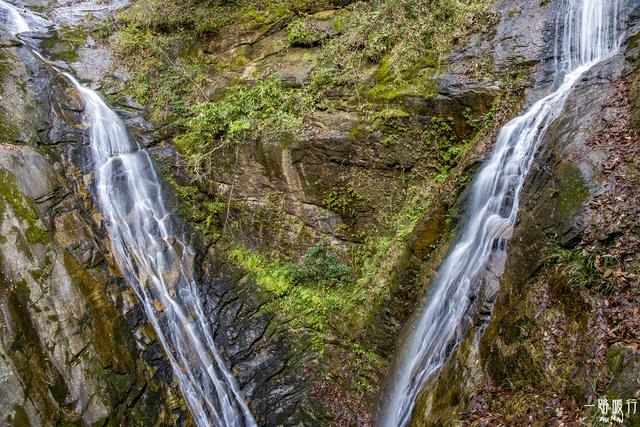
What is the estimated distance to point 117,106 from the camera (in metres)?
11.5

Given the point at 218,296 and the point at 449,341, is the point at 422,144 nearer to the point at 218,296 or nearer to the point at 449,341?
the point at 449,341

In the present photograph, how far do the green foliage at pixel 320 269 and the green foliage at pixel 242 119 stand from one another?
2879mm

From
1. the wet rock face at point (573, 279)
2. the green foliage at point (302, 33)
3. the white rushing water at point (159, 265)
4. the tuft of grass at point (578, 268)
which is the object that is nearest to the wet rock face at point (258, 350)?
the white rushing water at point (159, 265)

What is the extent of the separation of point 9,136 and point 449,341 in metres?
8.87

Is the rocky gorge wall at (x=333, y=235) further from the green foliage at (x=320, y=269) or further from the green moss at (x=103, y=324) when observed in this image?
the green foliage at (x=320, y=269)

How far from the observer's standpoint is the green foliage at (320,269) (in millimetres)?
9211

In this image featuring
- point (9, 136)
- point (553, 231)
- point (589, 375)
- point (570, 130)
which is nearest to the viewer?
point (589, 375)

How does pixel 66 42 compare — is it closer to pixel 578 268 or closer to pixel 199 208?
pixel 199 208

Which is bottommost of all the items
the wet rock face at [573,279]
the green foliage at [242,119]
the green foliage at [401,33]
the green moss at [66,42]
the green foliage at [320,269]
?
the green foliage at [320,269]

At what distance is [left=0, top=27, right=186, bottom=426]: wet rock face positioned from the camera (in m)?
5.95

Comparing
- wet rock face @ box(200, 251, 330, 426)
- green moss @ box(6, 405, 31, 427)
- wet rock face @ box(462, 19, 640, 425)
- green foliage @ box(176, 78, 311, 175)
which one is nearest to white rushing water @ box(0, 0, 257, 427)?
wet rock face @ box(200, 251, 330, 426)

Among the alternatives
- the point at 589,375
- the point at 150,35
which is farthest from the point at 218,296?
the point at 150,35

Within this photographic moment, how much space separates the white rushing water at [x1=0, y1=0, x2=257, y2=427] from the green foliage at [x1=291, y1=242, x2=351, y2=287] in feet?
7.79

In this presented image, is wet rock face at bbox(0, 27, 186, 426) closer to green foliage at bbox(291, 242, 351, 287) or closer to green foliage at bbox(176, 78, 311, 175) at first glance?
green foliage at bbox(176, 78, 311, 175)
